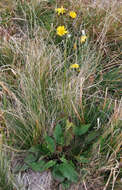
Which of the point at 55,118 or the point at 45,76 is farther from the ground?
the point at 45,76

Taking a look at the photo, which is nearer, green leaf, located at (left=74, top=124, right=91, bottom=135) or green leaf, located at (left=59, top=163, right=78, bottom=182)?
green leaf, located at (left=59, top=163, right=78, bottom=182)

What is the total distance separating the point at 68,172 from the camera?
109cm

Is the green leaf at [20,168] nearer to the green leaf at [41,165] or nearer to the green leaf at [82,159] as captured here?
the green leaf at [41,165]

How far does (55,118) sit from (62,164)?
25 centimetres

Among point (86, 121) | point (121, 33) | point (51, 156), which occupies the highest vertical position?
point (121, 33)

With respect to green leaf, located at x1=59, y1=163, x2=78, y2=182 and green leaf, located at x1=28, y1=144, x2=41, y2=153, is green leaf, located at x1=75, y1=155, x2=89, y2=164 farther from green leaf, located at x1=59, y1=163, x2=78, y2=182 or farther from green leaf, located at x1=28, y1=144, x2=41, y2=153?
green leaf, located at x1=28, y1=144, x2=41, y2=153

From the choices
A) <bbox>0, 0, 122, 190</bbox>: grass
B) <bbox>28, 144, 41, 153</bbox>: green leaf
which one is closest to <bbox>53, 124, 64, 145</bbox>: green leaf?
<bbox>0, 0, 122, 190</bbox>: grass

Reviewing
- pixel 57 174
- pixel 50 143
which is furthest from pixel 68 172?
pixel 50 143

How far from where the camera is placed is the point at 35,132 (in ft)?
3.89

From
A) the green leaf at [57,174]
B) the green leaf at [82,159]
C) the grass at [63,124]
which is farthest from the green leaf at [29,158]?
the green leaf at [82,159]

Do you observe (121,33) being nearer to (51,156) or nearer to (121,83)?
(121,83)

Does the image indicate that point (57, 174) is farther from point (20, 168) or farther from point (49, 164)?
point (20, 168)

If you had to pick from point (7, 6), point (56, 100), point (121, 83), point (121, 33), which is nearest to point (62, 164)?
point (56, 100)

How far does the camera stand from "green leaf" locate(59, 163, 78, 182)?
107cm
